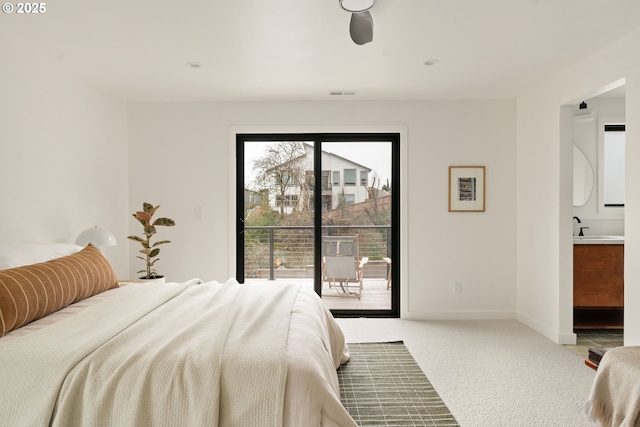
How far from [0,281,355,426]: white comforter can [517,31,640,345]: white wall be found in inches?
99.7

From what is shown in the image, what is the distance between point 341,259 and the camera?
15.6 ft

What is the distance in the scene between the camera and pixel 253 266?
4770 mm

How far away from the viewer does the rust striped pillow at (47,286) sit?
2014mm

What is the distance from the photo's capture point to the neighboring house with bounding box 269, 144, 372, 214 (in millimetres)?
4750

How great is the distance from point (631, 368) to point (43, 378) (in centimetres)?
261

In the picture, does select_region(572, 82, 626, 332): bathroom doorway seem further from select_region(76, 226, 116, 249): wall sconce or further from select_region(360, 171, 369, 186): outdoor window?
select_region(76, 226, 116, 249): wall sconce

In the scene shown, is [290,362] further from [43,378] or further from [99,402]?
[43,378]

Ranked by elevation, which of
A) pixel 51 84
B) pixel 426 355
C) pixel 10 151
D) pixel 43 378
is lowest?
pixel 426 355

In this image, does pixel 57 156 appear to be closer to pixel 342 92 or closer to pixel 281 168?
pixel 281 168

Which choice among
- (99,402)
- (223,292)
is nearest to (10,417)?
(99,402)

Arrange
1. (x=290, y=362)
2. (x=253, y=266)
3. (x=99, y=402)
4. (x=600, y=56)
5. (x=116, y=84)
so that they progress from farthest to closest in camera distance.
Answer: (x=253, y=266), (x=116, y=84), (x=600, y=56), (x=290, y=362), (x=99, y=402)

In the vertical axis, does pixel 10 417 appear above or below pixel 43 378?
below

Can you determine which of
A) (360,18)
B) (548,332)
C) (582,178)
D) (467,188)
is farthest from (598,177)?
(360,18)

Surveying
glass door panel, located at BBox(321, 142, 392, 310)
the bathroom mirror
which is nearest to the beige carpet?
glass door panel, located at BBox(321, 142, 392, 310)
